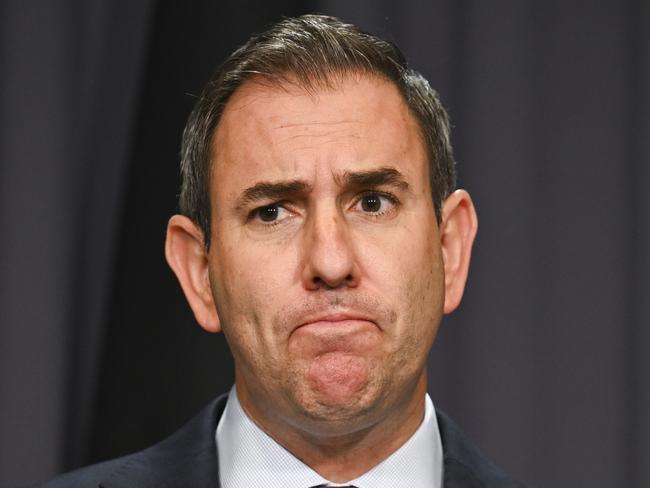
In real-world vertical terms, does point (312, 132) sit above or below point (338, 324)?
above

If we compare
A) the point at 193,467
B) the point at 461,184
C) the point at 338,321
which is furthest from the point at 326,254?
the point at 461,184

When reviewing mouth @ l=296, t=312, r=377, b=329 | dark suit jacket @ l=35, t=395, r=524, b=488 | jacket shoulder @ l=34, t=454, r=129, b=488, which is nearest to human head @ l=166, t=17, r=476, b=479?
mouth @ l=296, t=312, r=377, b=329

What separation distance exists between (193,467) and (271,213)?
0.47 meters

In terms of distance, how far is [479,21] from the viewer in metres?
2.68

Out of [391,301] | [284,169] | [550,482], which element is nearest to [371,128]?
[284,169]

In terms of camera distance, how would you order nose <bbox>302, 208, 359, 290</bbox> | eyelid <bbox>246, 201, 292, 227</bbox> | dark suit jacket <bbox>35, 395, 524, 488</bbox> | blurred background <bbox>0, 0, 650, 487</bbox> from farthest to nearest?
blurred background <bbox>0, 0, 650, 487</bbox> < dark suit jacket <bbox>35, 395, 524, 488</bbox> < eyelid <bbox>246, 201, 292, 227</bbox> < nose <bbox>302, 208, 359, 290</bbox>

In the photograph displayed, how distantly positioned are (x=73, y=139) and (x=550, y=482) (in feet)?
4.54

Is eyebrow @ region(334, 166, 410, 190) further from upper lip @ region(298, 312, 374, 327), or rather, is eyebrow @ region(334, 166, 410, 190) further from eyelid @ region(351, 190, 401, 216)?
upper lip @ region(298, 312, 374, 327)

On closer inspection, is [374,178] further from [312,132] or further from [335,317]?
[335,317]

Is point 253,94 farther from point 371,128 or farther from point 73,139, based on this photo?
point 73,139

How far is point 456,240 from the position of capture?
1979 millimetres

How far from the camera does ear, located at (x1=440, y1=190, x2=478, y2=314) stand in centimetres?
195

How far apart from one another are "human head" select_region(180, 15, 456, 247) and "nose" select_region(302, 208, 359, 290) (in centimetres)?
24

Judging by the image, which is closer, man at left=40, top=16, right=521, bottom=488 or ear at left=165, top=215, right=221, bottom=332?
man at left=40, top=16, right=521, bottom=488
